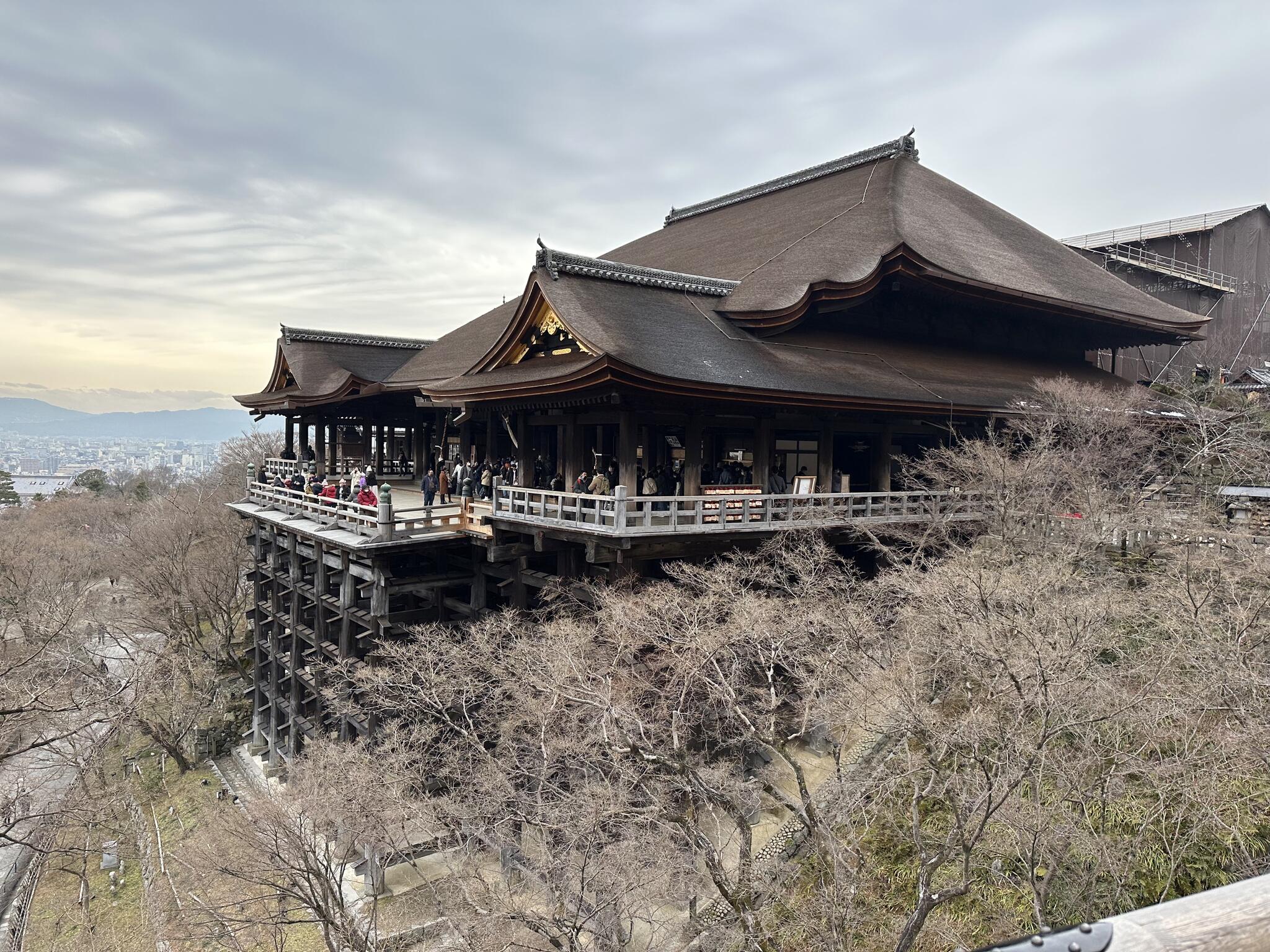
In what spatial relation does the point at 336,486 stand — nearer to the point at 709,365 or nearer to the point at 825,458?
the point at 709,365

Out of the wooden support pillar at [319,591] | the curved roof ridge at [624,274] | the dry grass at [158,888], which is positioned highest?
the curved roof ridge at [624,274]

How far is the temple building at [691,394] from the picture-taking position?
13.9 meters

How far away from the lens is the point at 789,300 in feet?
55.4

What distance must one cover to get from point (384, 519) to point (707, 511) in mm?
6611

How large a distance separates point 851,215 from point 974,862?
17.3 meters

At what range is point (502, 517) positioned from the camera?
1477cm

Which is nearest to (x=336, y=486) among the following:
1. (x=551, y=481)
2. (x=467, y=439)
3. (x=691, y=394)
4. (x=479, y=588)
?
(x=467, y=439)

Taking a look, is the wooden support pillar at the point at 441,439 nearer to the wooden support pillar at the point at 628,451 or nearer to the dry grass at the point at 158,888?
the dry grass at the point at 158,888

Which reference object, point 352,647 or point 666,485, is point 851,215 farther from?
point 352,647

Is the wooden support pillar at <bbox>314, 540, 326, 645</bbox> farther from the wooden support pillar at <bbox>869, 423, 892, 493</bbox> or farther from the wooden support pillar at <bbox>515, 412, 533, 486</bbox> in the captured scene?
the wooden support pillar at <bbox>869, 423, 892, 493</bbox>

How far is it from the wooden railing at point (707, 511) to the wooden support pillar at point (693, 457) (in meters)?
0.38

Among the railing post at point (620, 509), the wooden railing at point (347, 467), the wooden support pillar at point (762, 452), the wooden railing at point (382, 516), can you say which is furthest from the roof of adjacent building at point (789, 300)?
the wooden railing at point (347, 467)

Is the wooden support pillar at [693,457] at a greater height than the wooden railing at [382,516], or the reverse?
the wooden support pillar at [693,457]

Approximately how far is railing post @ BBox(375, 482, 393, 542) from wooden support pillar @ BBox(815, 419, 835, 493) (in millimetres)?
9327
